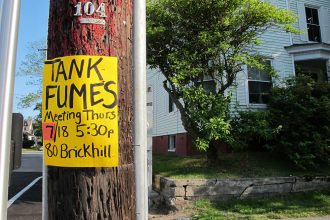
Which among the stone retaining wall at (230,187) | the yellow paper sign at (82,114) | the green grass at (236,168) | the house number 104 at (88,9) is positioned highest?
the house number 104 at (88,9)

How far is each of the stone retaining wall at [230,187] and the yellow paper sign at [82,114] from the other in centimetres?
734

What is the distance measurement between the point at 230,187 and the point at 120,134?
7875 millimetres

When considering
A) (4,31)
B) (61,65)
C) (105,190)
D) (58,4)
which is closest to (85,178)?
(105,190)

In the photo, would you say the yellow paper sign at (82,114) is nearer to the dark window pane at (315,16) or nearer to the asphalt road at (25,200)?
the asphalt road at (25,200)

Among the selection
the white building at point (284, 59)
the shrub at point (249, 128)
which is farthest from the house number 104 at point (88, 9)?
the white building at point (284, 59)

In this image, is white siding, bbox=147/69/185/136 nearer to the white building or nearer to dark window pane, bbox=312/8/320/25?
the white building

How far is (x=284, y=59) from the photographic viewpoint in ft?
52.2

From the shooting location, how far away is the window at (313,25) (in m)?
17.3

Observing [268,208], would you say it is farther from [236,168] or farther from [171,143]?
[171,143]

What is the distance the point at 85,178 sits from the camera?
214cm

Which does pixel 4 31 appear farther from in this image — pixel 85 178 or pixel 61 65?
pixel 85 178

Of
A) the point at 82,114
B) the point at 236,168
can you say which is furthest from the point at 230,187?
the point at 82,114

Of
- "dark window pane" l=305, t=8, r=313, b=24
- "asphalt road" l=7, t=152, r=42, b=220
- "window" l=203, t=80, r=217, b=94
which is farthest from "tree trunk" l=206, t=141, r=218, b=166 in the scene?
"dark window pane" l=305, t=8, r=313, b=24

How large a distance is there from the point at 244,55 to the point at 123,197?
911 cm
